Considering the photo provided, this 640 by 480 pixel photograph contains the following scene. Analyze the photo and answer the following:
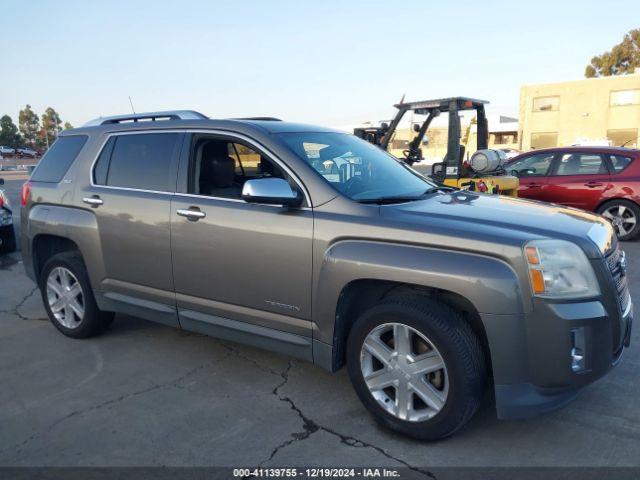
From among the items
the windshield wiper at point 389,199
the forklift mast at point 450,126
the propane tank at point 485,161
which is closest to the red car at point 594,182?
the forklift mast at point 450,126

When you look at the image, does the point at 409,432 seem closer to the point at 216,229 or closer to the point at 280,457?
the point at 280,457

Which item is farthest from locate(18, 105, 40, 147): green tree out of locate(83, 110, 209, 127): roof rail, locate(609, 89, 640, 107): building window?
locate(83, 110, 209, 127): roof rail

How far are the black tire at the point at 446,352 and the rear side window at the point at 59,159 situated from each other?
3190 millimetres

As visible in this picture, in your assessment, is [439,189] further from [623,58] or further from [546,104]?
[623,58]

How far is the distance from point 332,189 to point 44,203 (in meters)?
2.95

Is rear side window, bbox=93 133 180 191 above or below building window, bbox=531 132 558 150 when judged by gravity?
above

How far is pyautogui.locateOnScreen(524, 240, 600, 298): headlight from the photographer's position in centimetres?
265

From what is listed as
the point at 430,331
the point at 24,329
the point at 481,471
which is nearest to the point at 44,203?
the point at 24,329

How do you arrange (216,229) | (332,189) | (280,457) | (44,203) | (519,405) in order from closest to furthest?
(519,405) < (280,457) < (332,189) < (216,229) < (44,203)

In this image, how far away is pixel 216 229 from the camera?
363 cm

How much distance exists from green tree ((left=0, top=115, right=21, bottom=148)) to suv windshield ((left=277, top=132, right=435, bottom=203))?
88561mm

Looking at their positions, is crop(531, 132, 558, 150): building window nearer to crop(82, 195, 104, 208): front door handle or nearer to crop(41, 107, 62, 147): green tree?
crop(82, 195, 104, 208): front door handle

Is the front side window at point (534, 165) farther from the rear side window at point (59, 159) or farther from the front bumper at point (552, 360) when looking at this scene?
the rear side window at point (59, 159)

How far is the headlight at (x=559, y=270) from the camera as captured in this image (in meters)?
2.65
